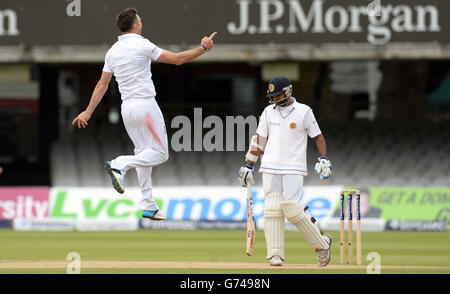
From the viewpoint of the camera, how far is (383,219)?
1967cm

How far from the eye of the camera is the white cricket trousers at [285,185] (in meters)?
8.89

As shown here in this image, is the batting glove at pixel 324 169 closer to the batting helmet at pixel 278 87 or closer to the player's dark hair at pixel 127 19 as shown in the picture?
the batting helmet at pixel 278 87

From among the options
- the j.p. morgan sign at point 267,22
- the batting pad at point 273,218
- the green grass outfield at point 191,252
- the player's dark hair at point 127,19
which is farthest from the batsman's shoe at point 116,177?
the j.p. morgan sign at point 267,22

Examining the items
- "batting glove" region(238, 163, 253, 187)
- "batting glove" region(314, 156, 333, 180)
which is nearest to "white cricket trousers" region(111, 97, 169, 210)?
"batting glove" region(238, 163, 253, 187)

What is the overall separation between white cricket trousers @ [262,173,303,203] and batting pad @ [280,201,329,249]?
0.07 metres

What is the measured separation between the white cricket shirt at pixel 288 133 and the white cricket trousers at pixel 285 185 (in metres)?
0.10

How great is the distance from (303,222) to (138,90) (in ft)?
8.36

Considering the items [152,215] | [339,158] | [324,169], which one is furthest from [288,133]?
[339,158]

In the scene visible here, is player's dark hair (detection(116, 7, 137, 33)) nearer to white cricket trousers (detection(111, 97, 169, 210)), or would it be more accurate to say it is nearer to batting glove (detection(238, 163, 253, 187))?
white cricket trousers (detection(111, 97, 169, 210))

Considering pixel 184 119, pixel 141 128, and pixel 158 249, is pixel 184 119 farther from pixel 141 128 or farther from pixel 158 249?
pixel 158 249

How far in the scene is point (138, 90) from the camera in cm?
738

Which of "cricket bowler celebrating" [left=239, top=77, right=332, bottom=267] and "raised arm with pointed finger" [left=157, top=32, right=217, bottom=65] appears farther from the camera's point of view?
"cricket bowler celebrating" [left=239, top=77, right=332, bottom=267]

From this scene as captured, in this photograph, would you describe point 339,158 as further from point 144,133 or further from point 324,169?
point 144,133

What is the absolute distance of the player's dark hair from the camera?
7.23 metres
